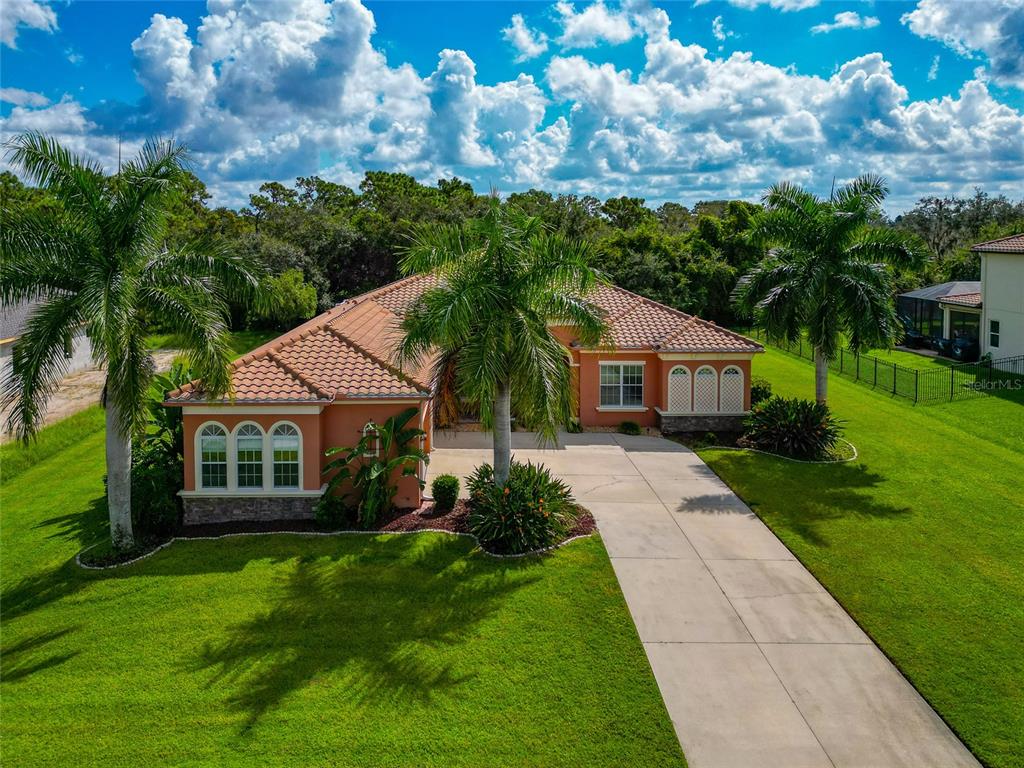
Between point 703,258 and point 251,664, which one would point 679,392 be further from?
point 703,258

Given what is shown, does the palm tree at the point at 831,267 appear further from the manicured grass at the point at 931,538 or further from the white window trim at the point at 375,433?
the white window trim at the point at 375,433

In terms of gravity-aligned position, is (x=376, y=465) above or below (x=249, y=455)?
below

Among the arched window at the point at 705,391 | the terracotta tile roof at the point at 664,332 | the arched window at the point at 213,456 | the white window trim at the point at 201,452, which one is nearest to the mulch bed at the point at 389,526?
the white window trim at the point at 201,452

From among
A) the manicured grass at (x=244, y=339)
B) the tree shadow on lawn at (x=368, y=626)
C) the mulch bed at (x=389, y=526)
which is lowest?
the tree shadow on lawn at (x=368, y=626)

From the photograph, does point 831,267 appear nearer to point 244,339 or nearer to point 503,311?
point 503,311

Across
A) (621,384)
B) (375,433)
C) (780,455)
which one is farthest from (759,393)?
(375,433)

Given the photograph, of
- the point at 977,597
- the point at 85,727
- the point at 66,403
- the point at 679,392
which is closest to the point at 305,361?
the point at 85,727
